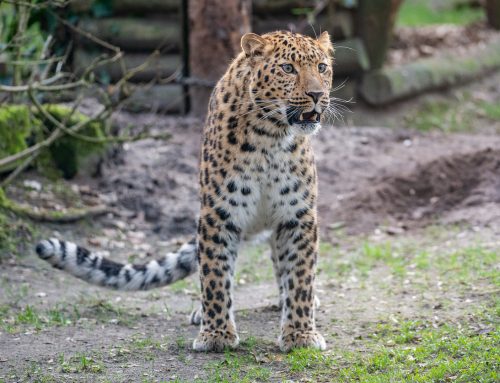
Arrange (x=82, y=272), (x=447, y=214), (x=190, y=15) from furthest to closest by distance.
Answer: (x=190, y=15)
(x=447, y=214)
(x=82, y=272)

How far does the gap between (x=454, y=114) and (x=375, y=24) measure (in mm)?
2090

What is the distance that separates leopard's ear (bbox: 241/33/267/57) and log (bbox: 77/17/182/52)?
7666 millimetres

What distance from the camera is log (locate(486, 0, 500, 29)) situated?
60.4ft

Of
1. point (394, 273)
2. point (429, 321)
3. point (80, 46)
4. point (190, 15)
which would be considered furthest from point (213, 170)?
point (80, 46)

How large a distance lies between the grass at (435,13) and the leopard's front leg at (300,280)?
14135 mm

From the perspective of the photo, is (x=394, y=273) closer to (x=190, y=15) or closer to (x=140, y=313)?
(x=140, y=313)

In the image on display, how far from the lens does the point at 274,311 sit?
7848mm

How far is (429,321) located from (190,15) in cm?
691

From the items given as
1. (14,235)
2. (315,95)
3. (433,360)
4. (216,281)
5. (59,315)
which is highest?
(315,95)

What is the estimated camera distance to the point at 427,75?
15.4 metres

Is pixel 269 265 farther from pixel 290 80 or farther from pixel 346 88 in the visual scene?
pixel 346 88

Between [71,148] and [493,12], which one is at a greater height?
[493,12]

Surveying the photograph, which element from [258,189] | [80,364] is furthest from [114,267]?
[258,189]

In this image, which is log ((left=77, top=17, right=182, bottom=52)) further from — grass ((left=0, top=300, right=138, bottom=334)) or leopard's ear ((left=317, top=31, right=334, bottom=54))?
leopard's ear ((left=317, top=31, right=334, bottom=54))
